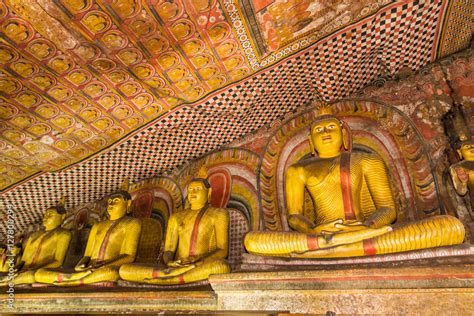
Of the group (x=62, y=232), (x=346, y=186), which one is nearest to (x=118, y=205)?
(x=62, y=232)

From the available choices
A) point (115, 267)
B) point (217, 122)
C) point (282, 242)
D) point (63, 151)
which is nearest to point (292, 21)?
point (217, 122)

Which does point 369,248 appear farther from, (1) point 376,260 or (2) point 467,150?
(2) point 467,150

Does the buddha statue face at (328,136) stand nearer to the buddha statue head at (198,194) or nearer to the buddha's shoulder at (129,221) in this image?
the buddha statue head at (198,194)

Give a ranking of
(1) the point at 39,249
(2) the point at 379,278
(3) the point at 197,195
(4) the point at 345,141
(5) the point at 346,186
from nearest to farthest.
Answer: (2) the point at 379,278
(5) the point at 346,186
(4) the point at 345,141
(3) the point at 197,195
(1) the point at 39,249

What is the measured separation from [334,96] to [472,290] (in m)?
3.15

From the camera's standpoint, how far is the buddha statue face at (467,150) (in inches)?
141

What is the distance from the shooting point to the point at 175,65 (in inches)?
159

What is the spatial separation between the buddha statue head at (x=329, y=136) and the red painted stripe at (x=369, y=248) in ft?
4.69

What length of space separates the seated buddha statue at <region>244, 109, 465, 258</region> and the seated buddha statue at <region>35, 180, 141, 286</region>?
203cm

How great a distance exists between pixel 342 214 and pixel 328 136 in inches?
35.5

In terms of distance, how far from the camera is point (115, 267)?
164 inches

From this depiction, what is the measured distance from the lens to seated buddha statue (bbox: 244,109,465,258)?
2.71m

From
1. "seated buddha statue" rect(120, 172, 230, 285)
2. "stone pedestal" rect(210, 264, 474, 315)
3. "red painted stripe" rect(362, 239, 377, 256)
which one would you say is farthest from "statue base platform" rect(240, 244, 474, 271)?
"seated buddha statue" rect(120, 172, 230, 285)

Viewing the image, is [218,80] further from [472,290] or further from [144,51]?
[472,290]
